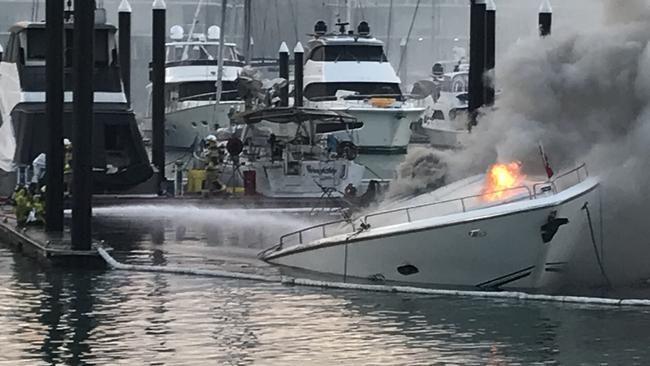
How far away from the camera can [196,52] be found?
199ft

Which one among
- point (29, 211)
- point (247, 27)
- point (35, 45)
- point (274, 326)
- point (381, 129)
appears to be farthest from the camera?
point (247, 27)

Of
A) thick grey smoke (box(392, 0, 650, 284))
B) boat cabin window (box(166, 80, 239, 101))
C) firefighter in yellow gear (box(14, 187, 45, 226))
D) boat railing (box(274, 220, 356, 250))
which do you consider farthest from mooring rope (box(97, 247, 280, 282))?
boat cabin window (box(166, 80, 239, 101))

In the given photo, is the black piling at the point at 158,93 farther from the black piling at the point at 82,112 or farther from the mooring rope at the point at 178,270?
the black piling at the point at 82,112

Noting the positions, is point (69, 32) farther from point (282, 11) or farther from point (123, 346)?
point (282, 11)

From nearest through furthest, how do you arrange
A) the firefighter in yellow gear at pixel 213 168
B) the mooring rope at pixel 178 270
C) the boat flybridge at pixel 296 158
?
the mooring rope at pixel 178 270 → the firefighter in yellow gear at pixel 213 168 → the boat flybridge at pixel 296 158

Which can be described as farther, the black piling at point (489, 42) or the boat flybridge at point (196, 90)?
the boat flybridge at point (196, 90)

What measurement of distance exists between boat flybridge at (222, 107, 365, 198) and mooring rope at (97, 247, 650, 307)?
12889mm

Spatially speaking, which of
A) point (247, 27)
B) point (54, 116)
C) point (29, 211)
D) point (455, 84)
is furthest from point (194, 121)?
point (54, 116)

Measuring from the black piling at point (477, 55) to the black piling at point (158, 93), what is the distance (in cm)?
685

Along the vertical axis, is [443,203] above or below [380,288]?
above

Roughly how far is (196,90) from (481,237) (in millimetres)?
37331

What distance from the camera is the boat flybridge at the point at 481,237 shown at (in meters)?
20.2

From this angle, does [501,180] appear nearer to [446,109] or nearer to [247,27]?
[247,27]

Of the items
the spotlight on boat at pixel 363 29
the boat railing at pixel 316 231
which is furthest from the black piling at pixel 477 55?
the spotlight on boat at pixel 363 29
